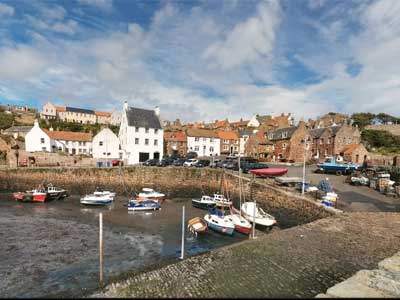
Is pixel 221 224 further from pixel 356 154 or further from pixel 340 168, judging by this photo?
pixel 356 154

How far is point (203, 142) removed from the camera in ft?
217

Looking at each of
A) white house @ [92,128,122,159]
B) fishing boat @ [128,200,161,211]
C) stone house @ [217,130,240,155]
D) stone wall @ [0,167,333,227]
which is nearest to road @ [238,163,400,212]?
stone wall @ [0,167,333,227]

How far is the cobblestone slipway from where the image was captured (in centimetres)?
754

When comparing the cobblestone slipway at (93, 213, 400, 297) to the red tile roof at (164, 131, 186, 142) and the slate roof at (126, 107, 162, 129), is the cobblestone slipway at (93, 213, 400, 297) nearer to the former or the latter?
the slate roof at (126, 107, 162, 129)

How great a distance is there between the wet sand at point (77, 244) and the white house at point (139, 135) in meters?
23.3

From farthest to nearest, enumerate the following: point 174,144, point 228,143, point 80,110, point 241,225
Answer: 1. point 80,110
2. point 228,143
3. point 174,144
4. point 241,225

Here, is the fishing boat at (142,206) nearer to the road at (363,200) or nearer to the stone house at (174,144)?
the road at (363,200)

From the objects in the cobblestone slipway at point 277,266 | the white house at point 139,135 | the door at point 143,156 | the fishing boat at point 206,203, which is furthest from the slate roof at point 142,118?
the cobblestone slipway at point 277,266

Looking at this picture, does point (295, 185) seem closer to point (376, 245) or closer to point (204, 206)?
point (204, 206)

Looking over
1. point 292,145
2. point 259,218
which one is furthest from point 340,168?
point 259,218

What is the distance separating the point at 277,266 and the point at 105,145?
157ft

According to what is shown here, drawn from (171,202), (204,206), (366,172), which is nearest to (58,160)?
(171,202)

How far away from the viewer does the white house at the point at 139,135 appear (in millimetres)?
49469

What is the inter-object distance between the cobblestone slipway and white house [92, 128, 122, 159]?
44.6m
